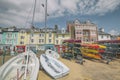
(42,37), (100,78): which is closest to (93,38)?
(42,37)

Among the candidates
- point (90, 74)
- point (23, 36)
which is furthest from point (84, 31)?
point (90, 74)

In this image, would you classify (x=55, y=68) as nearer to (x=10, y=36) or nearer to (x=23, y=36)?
(x=23, y=36)

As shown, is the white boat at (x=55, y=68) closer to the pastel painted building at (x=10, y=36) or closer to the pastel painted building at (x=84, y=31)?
the pastel painted building at (x=84, y=31)

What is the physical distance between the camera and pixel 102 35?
49.7 meters

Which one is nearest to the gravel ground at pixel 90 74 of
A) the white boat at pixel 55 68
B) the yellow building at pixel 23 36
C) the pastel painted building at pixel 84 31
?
the white boat at pixel 55 68

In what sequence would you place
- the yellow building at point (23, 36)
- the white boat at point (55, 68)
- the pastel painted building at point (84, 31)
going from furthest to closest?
the yellow building at point (23, 36) < the pastel painted building at point (84, 31) < the white boat at point (55, 68)

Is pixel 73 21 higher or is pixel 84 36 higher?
pixel 73 21

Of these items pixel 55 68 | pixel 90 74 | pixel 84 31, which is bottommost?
pixel 90 74

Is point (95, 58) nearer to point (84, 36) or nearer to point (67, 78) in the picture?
point (67, 78)

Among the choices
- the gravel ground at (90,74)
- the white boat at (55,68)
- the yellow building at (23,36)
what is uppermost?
the yellow building at (23,36)

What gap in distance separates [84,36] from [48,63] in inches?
1359

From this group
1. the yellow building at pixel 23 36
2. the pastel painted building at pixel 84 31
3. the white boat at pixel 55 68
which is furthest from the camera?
the yellow building at pixel 23 36

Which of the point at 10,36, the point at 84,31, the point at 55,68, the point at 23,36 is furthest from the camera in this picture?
the point at 10,36

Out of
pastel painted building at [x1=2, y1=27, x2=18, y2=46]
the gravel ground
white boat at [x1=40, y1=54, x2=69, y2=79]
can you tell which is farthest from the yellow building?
the gravel ground
